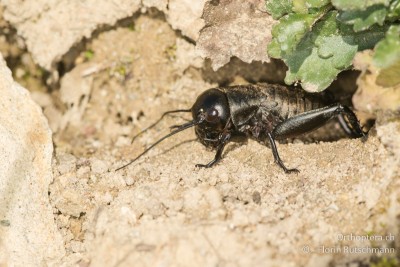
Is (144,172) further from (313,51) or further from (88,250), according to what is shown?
(313,51)

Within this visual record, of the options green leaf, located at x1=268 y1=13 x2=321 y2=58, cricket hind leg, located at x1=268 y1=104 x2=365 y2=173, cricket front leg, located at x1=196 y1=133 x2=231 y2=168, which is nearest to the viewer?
green leaf, located at x1=268 y1=13 x2=321 y2=58

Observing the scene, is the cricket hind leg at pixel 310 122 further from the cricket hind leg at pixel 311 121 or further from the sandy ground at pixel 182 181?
the sandy ground at pixel 182 181

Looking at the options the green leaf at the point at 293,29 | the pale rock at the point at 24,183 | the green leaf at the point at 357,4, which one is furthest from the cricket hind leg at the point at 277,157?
the pale rock at the point at 24,183

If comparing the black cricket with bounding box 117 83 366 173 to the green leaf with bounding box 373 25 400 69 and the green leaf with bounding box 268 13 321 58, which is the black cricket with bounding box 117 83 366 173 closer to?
the green leaf with bounding box 268 13 321 58

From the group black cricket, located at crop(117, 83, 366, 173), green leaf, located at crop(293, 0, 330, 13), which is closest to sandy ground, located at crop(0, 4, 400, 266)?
black cricket, located at crop(117, 83, 366, 173)

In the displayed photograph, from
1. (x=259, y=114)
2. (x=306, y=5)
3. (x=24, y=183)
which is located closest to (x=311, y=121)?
(x=259, y=114)

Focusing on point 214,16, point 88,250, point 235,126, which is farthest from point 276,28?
point 88,250

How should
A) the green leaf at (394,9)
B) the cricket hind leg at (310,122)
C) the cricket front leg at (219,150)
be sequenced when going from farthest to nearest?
the cricket hind leg at (310,122), the cricket front leg at (219,150), the green leaf at (394,9)
